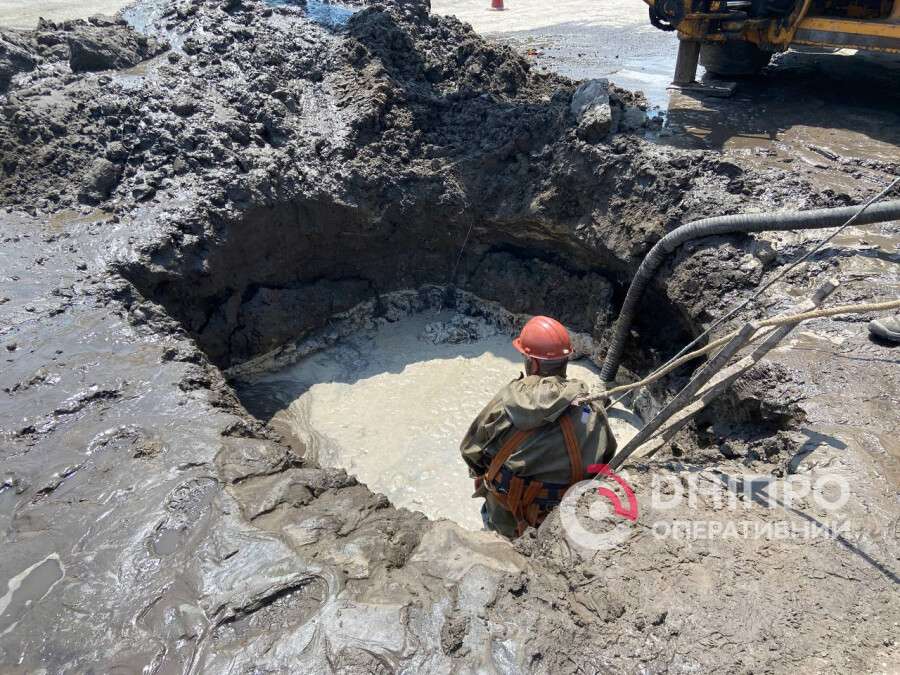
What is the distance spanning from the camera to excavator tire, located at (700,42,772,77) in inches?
288

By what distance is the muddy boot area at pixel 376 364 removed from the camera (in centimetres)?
232

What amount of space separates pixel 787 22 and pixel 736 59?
52.4 inches

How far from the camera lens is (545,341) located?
3082 mm

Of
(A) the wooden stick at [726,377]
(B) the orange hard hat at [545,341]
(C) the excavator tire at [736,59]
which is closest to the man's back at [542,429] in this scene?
(B) the orange hard hat at [545,341]

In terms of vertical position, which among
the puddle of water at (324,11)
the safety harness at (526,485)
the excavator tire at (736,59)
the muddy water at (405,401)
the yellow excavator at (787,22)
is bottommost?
the muddy water at (405,401)

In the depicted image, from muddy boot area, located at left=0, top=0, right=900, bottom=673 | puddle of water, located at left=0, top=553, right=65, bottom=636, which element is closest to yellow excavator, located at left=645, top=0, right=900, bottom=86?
muddy boot area, located at left=0, top=0, right=900, bottom=673

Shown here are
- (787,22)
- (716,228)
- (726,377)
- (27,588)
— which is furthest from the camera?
(787,22)

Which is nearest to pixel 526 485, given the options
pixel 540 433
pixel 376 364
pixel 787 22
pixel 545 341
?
pixel 540 433

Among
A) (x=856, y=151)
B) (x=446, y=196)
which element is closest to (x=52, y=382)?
(x=446, y=196)

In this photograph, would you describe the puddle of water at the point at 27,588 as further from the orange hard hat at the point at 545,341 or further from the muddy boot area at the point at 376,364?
the orange hard hat at the point at 545,341

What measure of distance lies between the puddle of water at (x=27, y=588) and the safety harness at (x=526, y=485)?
7.05ft

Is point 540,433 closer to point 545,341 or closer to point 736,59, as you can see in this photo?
point 545,341

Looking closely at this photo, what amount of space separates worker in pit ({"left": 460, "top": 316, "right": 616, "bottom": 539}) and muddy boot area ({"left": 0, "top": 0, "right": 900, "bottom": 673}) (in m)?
0.30

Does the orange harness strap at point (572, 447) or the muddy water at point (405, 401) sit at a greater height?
the orange harness strap at point (572, 447)
